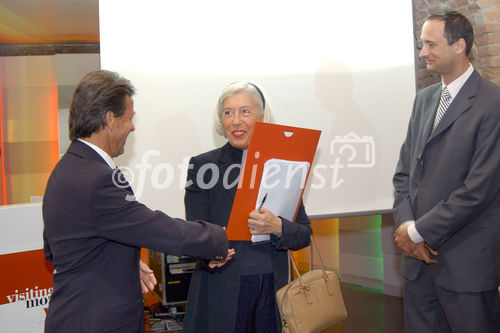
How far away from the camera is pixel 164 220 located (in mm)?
1454

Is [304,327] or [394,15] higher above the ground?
[394,15]

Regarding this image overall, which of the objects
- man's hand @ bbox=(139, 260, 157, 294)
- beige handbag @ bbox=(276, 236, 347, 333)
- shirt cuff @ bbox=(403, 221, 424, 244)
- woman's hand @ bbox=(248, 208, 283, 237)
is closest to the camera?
man's hand @ bbox=(139, 260, 157, 294)

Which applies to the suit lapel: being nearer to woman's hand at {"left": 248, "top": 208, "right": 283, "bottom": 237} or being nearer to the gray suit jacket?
the gray suit jacket

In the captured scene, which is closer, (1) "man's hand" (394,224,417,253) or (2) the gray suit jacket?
(2) the gray suit jacket

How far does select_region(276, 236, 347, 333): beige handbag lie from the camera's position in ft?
6.29

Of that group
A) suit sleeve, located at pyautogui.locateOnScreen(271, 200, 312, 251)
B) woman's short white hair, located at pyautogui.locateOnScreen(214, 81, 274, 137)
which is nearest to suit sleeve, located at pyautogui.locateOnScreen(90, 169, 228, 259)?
suit sleeve, located at pyautogui.locateOnScreen(271, 200, 312, 251)

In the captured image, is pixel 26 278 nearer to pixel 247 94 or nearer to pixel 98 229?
pixel 98 229

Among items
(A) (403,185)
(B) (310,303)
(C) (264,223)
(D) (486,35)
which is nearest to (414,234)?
(A) (403,185)

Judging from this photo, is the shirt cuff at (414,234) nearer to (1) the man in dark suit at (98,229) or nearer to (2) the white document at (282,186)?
(2) the white document at (282,186)

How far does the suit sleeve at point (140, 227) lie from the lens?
4.47 ft

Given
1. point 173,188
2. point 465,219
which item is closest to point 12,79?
point 173,188

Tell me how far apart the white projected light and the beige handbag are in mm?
1016

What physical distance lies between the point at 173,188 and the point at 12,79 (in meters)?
3.92

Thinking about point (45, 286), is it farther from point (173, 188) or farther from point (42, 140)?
point (42, 140)
